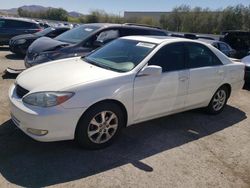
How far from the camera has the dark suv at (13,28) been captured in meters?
14.4

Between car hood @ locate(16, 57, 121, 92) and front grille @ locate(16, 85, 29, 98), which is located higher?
car hood @ locate(16, 57, 121, 92)

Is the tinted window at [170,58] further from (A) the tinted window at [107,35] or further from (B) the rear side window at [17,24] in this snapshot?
(B) the rear side window at [17,24]

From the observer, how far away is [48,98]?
3.72 meters

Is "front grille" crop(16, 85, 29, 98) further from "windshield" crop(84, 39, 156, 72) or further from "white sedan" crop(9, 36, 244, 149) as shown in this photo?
"windshield" crop(84, 39, 156, 72)

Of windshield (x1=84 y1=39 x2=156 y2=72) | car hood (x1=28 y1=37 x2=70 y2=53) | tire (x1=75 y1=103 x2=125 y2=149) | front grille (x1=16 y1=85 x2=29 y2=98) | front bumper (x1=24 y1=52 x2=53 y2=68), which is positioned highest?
windshield (x1=84 y1=39 x2=156 y2=72)

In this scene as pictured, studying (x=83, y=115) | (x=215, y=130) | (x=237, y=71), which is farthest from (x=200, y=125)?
(x=83, y=115)

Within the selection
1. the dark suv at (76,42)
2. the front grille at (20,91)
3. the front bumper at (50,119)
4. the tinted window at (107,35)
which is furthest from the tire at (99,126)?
the tinted window at (107,35)

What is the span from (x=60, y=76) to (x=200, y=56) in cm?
261

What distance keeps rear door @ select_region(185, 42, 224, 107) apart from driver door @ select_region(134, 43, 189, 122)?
0.17 meters

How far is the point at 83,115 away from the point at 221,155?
2.07 m

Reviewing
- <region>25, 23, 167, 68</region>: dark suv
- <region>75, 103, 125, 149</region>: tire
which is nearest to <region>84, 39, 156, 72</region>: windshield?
<region>75, 103, 125, 149</region>: tire

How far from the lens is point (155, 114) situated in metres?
4.76

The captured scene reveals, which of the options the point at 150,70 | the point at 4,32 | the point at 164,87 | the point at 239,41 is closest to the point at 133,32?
the point at 164,87

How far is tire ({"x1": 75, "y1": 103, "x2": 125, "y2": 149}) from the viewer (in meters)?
3.93
